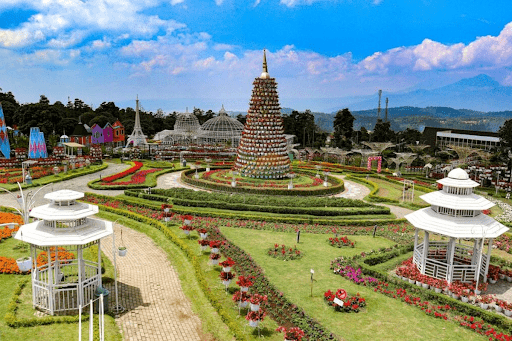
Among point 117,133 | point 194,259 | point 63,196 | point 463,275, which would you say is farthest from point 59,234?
point 117,133

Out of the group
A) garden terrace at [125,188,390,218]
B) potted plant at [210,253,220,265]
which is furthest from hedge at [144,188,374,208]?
potted plant at [210,253,220,265]

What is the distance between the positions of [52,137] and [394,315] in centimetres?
7186

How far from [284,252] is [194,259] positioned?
18.4 feet

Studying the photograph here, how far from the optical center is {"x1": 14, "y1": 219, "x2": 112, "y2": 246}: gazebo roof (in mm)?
16281

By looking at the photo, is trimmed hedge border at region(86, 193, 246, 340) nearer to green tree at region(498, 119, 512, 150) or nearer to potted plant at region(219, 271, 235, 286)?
potted plant at region(219, 271, 235, 286)

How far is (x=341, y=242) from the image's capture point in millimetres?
26391

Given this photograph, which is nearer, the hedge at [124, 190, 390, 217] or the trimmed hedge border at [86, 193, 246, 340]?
the trimmed hedge border at [86, 193, 246, 340]

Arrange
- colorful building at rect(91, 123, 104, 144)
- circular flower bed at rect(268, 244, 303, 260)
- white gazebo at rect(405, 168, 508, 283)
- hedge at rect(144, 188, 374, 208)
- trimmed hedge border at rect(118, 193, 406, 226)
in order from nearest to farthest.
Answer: white gazebo at rect(405, 168, 508, 283) < circular flower bed at rect(268, 244, 303, 260) < trimmed hedge border at rect(118, 193, 406, 226) < hedge at rect(144, 188, 374, 208) < colorful building at rect(91, 123, 104, 144)

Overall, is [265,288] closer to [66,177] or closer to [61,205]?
[61,205]

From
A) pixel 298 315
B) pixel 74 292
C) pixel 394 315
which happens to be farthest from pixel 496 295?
pixel 74 292

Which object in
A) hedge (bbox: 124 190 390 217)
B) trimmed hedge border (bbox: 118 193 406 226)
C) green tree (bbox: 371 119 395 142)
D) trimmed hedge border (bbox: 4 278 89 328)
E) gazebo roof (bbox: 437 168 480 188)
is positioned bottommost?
trimmed hedge border (bbox: 4 278 89 328)

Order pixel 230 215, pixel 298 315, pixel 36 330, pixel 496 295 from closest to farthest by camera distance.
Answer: pixel 36 330 → pixel 298 315 → pixel 496 295 → pixel 230 215

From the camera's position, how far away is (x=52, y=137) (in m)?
72.5

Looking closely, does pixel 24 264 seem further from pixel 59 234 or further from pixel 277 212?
pixel 277 212
